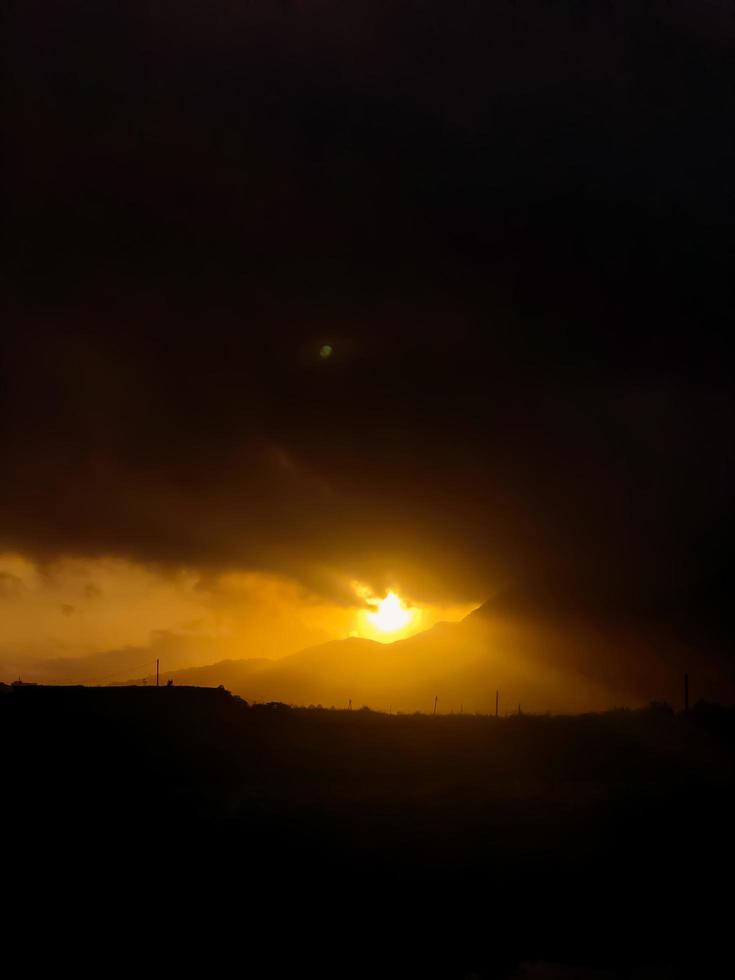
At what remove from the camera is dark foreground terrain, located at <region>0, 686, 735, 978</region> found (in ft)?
107

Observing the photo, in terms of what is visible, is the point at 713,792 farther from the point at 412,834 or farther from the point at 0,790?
the point at 0,790

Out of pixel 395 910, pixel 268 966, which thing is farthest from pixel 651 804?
pixel 268 966

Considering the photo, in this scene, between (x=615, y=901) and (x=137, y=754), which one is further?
(x=137, y=754)

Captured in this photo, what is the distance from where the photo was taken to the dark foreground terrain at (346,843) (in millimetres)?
32688

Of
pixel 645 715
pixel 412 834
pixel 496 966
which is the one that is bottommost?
pixel 496 966

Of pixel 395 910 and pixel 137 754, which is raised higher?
pixel 137 754

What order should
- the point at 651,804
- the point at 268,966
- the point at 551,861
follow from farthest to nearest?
the point at 651,804, the point at 551,861, the point at 268,966

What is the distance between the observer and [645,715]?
7344 cm

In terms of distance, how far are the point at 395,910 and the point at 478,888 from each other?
4392 mm

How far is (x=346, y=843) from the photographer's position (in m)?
41.6

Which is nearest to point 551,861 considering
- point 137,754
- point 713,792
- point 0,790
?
point 713,792

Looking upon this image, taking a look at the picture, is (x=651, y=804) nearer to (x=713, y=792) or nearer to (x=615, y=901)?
(x=713, y=792)

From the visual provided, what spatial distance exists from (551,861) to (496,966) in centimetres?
932

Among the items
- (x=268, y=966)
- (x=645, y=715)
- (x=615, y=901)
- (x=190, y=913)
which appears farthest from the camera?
(x=645, y=715)
